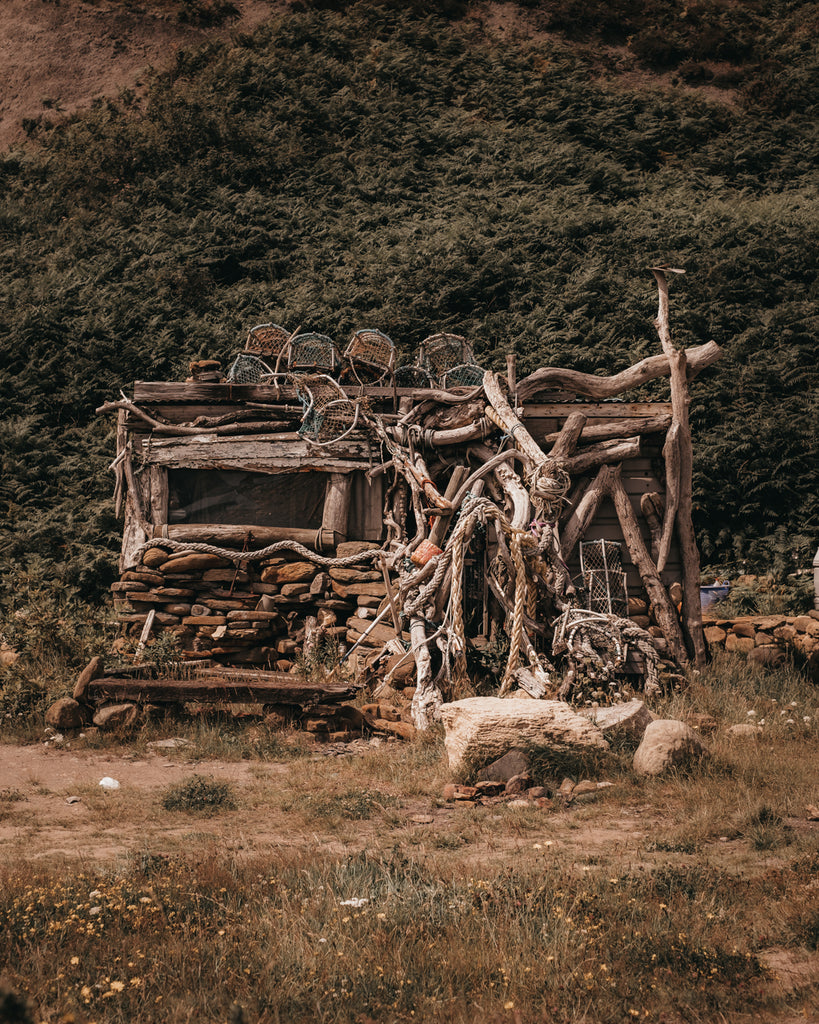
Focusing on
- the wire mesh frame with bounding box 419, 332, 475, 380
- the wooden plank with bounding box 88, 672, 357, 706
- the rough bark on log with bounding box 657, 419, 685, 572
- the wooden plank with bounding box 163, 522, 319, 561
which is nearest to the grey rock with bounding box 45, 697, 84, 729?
the wooden plank with bounding box 88, 672, 357, 706

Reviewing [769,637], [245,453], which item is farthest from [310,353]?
[769,637]

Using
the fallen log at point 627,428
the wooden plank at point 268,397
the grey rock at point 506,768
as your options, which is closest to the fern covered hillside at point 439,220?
the wooden plank at point 268,397

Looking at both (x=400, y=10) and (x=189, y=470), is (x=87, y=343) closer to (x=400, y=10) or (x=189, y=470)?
(x=189, y=470)

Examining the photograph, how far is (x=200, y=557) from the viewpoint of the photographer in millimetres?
11094

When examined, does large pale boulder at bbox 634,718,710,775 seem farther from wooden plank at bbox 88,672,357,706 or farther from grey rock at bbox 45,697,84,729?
grey rock at bbox 45,697,84,729

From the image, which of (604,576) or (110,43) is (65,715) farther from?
(110,43)

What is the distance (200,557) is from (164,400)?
2139 millimetres

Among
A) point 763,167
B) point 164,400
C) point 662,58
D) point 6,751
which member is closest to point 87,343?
point 164,400

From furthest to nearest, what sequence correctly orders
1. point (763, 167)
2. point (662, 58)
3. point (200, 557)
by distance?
point (662, 58) → point (763, 167) → point (200, 557)

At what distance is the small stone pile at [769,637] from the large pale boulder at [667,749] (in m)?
4.43

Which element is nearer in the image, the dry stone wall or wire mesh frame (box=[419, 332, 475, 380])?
the dry stone wall

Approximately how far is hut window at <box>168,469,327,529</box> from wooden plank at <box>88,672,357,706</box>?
3365 millimetres

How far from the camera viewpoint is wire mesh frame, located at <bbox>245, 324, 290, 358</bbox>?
489 inches

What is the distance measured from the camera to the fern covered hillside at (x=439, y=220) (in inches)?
665
